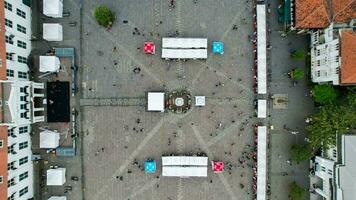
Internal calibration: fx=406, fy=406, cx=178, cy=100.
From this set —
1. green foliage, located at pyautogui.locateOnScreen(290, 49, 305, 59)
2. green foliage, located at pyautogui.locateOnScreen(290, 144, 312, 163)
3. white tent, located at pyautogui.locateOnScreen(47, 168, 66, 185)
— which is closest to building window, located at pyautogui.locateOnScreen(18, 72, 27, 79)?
white tent, located at pyautogui.locateOnScreen(47, 168, 66, 185)

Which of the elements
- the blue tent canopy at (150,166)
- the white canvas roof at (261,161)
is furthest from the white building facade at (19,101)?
the white canvas roof at (261,161)

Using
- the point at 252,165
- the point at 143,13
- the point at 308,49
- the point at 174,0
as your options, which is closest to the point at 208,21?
the point at 174,0

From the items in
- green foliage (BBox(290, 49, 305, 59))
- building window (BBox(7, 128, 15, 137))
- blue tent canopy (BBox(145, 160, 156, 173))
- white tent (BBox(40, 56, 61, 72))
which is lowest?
blue tent canopy (BBox(145, 160, 156, 173))

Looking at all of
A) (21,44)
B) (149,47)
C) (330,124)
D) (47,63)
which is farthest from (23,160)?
(330,124)

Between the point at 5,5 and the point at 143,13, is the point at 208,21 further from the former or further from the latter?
the point at 5,5

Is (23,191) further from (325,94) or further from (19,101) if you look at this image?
(325,94)

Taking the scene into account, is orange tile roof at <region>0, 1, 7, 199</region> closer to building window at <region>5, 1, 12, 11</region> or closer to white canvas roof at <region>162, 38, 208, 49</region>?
building window at <region>5, 1, 12, 11</region>
